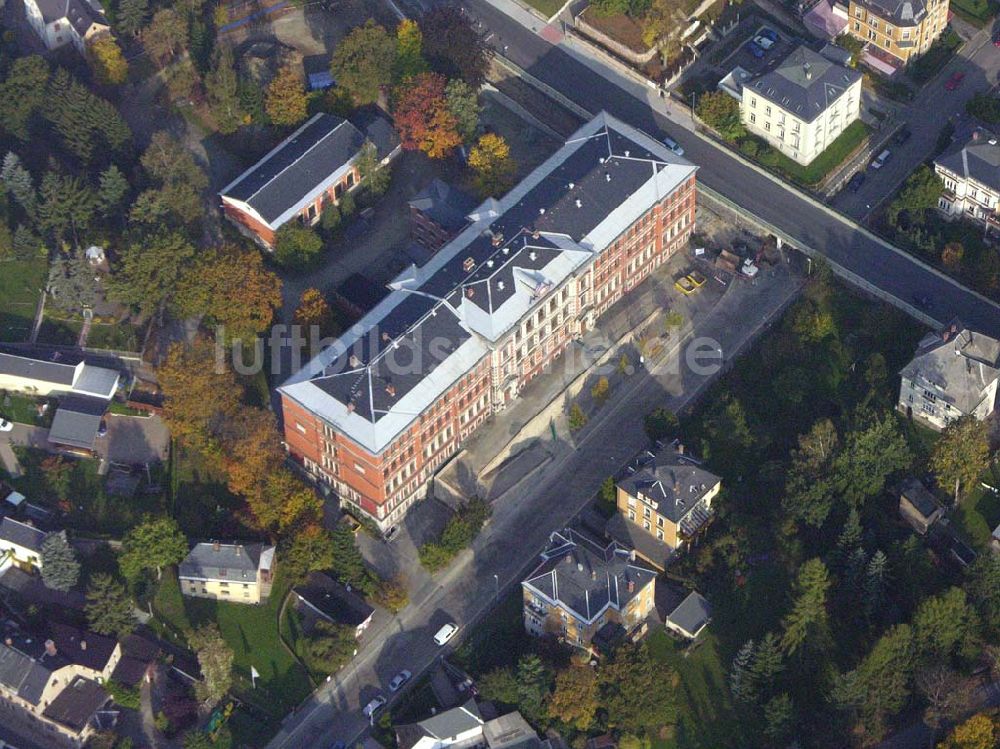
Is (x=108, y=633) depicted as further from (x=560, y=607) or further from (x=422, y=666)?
(x=560, y=607)

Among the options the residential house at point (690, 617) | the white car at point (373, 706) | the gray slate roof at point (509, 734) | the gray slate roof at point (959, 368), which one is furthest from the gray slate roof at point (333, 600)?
the gray slate roof at point (959, 368)

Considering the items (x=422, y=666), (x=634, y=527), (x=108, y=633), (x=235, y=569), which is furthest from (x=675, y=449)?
(x=108, y=633)

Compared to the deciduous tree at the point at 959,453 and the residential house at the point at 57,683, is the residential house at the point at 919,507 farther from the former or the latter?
the residential house at the point at 57,683

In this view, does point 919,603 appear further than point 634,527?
No

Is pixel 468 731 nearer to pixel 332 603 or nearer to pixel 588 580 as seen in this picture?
pixel 588 580

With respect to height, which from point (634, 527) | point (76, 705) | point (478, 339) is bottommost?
point (76, 705)

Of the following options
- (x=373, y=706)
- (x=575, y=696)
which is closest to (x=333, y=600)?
(x=373, y=706)

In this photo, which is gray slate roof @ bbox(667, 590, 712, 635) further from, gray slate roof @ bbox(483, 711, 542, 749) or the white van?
the white van
